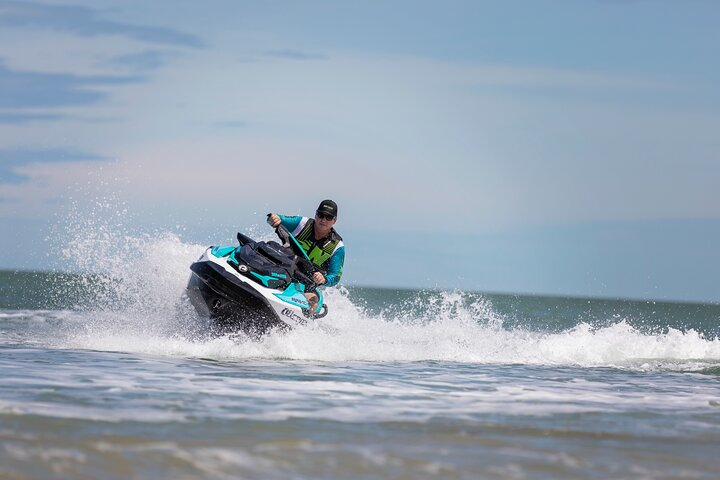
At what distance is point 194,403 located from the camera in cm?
710

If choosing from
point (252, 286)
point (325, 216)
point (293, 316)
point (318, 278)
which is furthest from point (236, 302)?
point (325, 216)

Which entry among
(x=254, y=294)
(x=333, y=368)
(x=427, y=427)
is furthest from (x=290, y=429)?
(x=254, y=294)

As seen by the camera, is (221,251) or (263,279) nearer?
(263,279)

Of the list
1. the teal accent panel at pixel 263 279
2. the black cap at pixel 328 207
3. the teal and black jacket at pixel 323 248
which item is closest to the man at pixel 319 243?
the teal and black jacket at pixel 323 248

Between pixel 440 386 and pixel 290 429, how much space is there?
9.71 ft

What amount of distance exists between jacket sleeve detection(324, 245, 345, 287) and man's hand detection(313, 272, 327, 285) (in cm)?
25

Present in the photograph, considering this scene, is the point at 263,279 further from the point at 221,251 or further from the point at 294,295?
the point at 221,251

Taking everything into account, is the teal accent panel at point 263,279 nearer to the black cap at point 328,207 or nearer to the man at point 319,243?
the man at point 319,243

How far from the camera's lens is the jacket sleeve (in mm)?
11680

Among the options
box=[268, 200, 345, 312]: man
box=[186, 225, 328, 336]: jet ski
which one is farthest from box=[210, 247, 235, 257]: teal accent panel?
box=[268, 200, 345, 312]: man

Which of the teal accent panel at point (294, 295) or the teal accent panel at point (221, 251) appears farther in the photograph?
the teal accent panel at point (221, 251)

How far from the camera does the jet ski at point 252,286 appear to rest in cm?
1084

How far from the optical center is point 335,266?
11.7 metres

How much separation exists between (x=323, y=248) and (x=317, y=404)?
14.5ft
